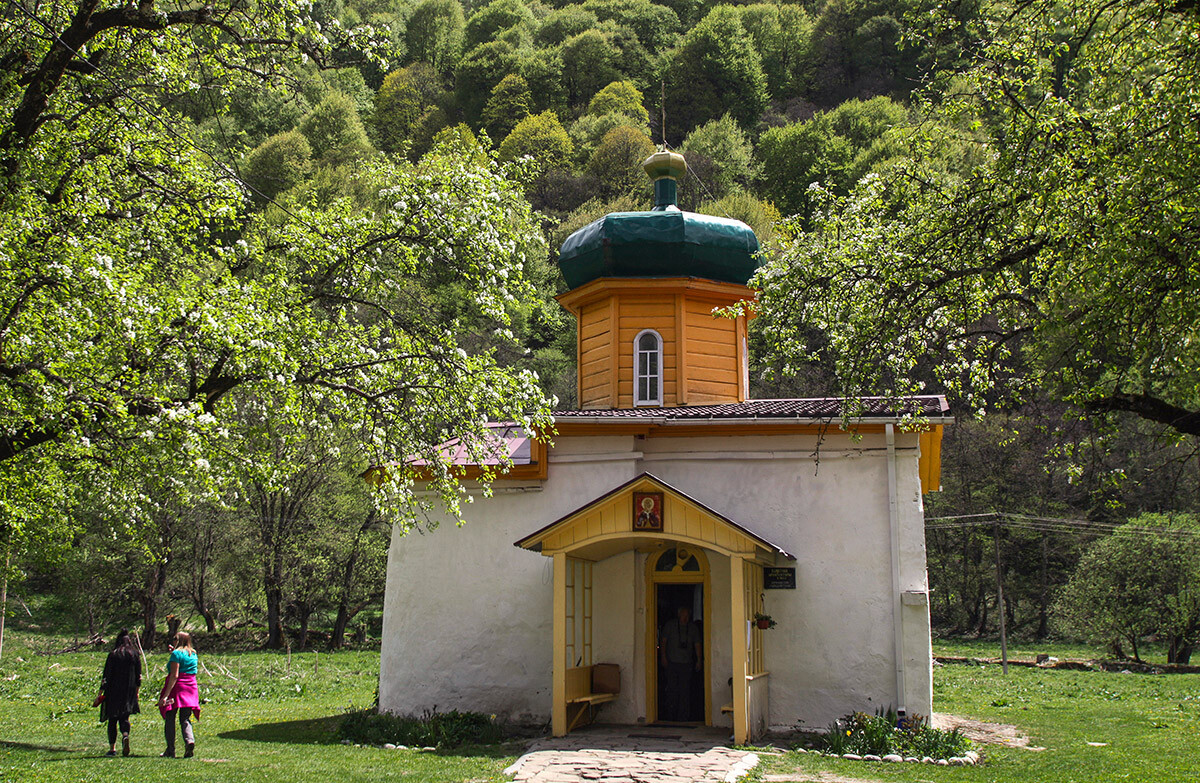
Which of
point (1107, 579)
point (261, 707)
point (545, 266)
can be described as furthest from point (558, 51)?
point (261, 707)

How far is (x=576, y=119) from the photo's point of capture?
217 ft

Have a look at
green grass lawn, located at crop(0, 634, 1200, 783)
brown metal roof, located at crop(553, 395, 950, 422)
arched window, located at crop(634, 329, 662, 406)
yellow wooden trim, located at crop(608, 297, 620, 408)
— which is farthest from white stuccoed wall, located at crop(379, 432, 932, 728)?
arched window, located at crop(634, 329, 662, 406)

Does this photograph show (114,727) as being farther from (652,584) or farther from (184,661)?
(652,584)

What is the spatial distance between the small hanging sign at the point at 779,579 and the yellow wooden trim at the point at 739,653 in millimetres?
1328

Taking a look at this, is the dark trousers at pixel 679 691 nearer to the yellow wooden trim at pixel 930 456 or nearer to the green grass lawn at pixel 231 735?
the green grass lawn at pixel 231 735

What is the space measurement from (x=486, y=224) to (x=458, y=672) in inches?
248

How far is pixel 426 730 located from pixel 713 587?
4.12 meters

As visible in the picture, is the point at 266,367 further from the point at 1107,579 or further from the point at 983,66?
the point at 1107,579

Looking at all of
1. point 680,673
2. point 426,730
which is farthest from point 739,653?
point 426,730

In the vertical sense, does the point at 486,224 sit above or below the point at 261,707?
above

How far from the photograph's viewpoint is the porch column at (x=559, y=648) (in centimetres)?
1194

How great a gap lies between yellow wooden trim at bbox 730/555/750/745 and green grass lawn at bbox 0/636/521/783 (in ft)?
8.52

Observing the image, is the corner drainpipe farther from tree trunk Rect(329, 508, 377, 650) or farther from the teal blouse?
tree trunk Rect(329, 508, 377, 650)

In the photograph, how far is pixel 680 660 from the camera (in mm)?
13281
